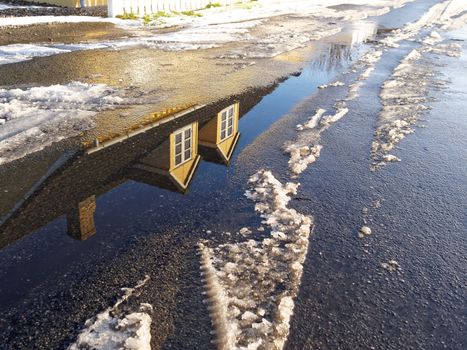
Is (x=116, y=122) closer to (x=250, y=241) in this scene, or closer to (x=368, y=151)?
(x=250, y=241)

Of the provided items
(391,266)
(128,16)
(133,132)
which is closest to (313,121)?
(133,132)

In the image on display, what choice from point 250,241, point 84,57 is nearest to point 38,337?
point 250,241

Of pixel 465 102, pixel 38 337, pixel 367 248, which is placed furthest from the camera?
pixel 465 102

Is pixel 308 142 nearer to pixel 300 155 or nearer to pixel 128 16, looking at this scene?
pixel 300 155

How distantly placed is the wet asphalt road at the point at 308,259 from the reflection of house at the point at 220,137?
0.71 ft

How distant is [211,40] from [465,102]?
851cm

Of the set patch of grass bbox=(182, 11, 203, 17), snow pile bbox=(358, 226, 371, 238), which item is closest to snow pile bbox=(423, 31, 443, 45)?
patch of grass bbox=(182, 11, 203, 17)

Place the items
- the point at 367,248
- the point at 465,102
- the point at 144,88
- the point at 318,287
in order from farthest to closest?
the point at 465,102 → the point at 144,88 → the point at 367,248 → the point at 318,287

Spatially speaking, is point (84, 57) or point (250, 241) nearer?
point (250, 241)

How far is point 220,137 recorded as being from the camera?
20.1 ft

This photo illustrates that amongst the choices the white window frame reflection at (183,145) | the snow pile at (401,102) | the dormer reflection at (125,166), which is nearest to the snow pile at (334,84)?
the snow pile at (401,102)

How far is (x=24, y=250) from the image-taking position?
374 cm

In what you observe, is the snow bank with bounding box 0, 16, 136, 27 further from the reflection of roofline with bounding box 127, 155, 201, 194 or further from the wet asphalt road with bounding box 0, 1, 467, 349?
the wet asphalt road with bounding box 0, 1, 467, 349

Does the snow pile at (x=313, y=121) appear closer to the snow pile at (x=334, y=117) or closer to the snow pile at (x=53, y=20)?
the snow pile at (x=334, y=117)
